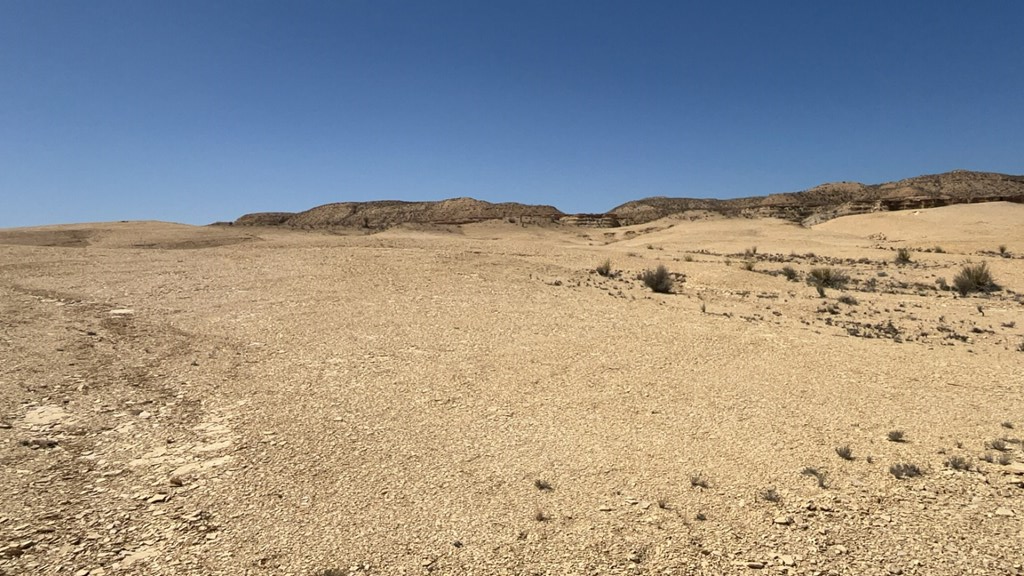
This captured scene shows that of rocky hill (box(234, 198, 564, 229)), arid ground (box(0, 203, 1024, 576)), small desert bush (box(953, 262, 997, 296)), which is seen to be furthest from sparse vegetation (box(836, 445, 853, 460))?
rocky hill (box(234, 198, 564, 229))

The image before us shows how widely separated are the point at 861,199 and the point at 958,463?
74.1 m

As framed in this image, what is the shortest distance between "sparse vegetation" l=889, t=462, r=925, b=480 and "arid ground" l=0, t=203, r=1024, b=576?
3 cm

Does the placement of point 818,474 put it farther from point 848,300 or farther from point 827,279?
point 827,279

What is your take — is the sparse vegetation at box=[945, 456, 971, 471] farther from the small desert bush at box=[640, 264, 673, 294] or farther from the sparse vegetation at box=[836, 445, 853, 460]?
the small desert bush at box=[640, 264, 673, 294]

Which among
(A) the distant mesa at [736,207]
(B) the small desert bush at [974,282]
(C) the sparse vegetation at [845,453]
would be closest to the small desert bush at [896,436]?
(C) the sparse vegetation at [845,453]

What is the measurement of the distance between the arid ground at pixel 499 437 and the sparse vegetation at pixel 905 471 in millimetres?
31

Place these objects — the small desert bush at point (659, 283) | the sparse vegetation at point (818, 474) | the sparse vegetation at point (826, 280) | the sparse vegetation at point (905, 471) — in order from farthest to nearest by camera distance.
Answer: the sparse vegetation at point (826, 280) → the small desert bush at point (659, 283) → the sparse vegetation at point (905, 471) → the sparse vegetation at point (818, 474)

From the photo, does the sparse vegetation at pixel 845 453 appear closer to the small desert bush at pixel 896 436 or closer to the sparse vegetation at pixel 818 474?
the sparse vegetation at pixel 818 474

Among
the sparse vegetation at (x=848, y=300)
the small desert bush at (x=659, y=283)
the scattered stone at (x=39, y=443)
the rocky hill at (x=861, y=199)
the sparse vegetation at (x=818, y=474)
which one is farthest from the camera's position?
the rocky hill at (x=861, y=199)

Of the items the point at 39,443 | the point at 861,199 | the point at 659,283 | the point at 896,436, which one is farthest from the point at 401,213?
the point at 896,436

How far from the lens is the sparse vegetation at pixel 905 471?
5.65 m

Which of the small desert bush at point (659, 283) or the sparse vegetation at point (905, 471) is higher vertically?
the small desert bush at point (659, 283)

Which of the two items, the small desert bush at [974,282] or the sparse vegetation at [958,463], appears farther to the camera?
the small desert bush at [974,282]

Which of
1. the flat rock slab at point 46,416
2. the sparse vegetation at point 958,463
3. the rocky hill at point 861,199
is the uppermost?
the rocky hill at point 861,199
